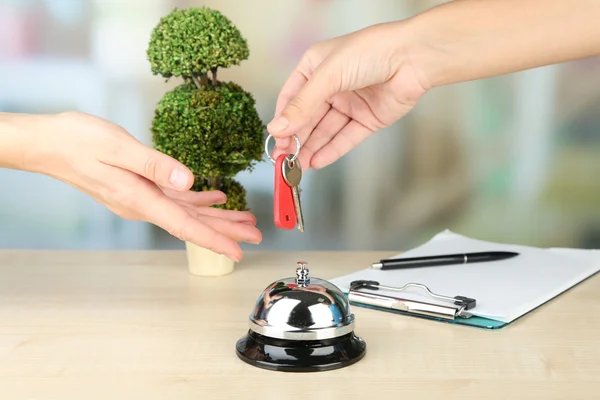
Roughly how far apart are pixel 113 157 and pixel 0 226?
3.40 ft

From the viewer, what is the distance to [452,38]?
4.08ft

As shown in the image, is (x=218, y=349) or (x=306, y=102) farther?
(x=306, y=102)

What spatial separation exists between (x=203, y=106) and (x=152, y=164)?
1.26ft

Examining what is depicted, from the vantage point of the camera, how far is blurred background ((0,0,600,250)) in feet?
6.26

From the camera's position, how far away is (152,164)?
1062 mm

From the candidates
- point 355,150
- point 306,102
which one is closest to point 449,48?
point 306,102

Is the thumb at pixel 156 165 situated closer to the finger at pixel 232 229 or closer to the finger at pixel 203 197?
Result: the finger at pixel 232 229

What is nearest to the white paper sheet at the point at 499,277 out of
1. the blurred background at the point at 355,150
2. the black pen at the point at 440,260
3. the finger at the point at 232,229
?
the black pen at the point at 440,260

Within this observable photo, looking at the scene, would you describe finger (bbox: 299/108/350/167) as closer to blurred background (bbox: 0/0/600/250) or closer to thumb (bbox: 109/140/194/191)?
thumb (bbox: 109/140/194/191)

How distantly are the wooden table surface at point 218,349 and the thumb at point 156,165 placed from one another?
0.20m

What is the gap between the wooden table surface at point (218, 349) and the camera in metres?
0.90

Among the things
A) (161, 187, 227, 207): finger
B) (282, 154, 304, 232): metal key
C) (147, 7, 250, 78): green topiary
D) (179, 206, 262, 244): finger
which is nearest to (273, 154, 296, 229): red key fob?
(282, 154, 304, 232): metal key

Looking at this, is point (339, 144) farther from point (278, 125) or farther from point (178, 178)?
point (178, 178)

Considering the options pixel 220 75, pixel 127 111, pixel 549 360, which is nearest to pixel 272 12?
pixel 220 75
